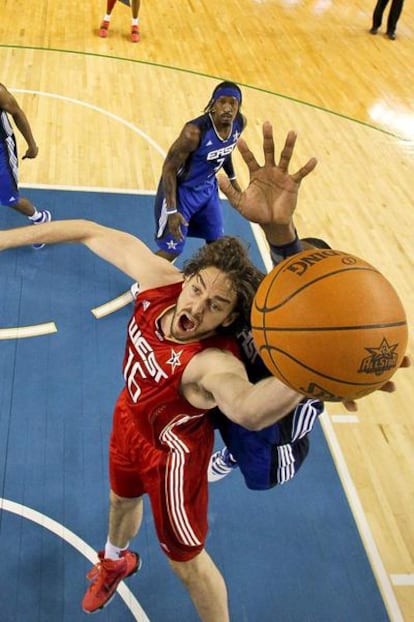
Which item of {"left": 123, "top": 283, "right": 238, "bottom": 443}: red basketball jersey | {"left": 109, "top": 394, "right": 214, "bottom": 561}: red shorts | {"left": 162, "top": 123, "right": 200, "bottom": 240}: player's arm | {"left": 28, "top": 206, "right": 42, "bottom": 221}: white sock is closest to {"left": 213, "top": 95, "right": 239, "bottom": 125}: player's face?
{"left": 162, "top": 123, "right": 200, "bottom": 240}: player's arm

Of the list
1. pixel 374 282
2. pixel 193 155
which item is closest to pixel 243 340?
pixel 374 282

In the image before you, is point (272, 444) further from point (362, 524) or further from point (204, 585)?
point (362, 524)

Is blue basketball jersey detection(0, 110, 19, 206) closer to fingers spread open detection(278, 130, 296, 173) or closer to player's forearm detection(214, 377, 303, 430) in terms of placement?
fingers spread open detection(278, 130, 296, 173)

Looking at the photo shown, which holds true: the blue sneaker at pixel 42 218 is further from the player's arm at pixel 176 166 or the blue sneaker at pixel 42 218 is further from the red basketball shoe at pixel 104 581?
the red basketball shoe at pixel 104 581

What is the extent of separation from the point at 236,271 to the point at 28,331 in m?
2.49

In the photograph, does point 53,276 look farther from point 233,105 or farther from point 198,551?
point 198,551

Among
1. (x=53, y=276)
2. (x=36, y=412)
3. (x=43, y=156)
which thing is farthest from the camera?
(x=43, y=156)

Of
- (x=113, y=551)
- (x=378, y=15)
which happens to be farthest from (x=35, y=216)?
(x=378, y=15)

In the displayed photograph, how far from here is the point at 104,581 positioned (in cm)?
313

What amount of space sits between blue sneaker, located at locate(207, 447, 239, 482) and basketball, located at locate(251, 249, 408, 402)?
1.71 m

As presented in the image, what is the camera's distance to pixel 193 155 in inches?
182

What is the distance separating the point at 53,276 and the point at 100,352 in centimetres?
93

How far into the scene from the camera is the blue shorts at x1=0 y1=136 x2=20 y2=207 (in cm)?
488

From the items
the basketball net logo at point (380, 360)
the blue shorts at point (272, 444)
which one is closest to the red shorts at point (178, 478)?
the blue shorts at point (272, 444)
